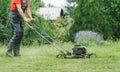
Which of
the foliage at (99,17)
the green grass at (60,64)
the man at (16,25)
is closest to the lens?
the green grass at (60,64)

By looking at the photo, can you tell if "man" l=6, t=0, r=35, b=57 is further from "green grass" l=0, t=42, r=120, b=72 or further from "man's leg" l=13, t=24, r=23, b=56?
"green grass" l=0, t=42, r=120, b=72

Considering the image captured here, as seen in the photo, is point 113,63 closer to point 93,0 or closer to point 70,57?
point 70,57

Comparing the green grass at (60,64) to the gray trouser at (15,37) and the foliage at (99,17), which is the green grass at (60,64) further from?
the foliage at (99,17)

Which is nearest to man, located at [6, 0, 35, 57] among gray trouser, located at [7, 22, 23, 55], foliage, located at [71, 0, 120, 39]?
gray trouser, located at [7, 22, 23, 55]

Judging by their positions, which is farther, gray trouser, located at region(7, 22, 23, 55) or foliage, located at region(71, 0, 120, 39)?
foliage, located at region(71, 0, 120, 39)

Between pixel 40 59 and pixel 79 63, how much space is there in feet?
3.48

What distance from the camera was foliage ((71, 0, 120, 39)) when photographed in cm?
1705

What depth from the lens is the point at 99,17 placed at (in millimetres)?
17125

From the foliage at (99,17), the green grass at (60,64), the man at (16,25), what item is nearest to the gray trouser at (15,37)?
the man at (16,25)

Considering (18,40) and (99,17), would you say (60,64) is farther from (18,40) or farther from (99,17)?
(99,17)

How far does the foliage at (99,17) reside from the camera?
17.0 metres

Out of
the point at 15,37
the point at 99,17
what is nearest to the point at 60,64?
the point at 15,37

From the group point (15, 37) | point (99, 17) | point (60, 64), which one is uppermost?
point (15, 37)

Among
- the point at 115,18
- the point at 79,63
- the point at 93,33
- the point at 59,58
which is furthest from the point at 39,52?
the point at 115,18
